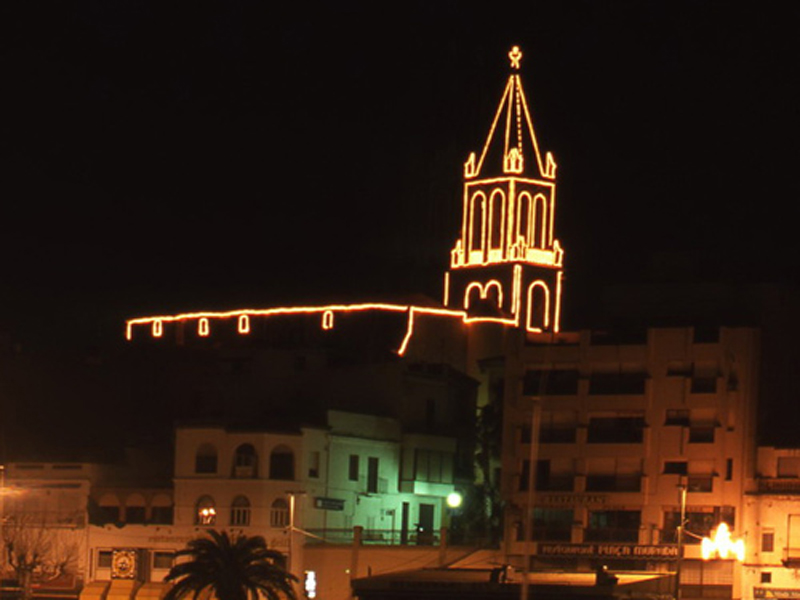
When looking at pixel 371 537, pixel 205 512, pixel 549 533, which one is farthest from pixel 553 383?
pixel 205 512

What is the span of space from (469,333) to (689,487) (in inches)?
905

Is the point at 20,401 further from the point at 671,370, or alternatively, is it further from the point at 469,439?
the point at 671,370

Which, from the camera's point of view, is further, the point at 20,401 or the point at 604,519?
the point at 20,401

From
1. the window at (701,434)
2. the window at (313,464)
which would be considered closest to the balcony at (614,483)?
the window at (701,434)

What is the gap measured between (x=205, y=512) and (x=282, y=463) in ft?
14.7

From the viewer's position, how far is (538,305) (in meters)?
136

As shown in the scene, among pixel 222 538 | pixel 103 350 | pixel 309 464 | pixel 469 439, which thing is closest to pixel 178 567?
pixel 222 538

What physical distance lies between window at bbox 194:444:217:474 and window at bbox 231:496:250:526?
203cm

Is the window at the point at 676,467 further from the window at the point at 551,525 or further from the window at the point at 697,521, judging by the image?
the window at the point at 551,525

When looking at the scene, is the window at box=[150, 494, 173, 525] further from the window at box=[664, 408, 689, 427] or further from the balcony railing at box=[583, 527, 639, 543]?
the window at box=[664, 408, 689, 427]

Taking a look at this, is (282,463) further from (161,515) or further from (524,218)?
(524,218)

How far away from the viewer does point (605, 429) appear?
390ft

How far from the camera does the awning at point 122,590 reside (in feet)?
382

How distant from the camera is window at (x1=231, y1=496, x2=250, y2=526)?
121312 mm
